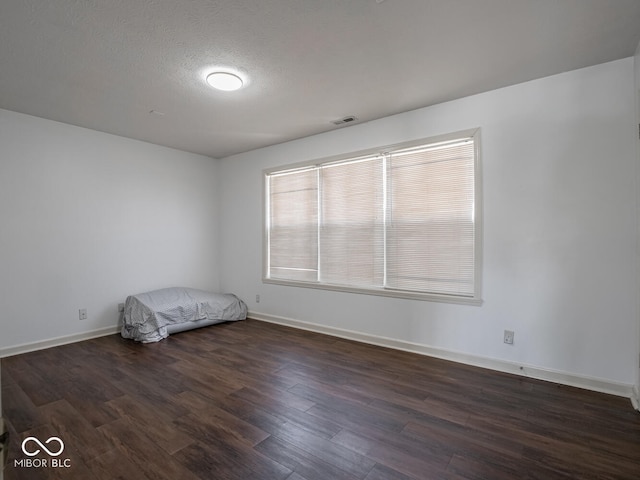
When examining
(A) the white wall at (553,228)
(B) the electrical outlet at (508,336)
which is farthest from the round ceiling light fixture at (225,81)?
(B) the electrical outlet at (508,336)

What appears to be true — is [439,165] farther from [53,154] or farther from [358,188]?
[53,154]

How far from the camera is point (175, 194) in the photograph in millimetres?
4930

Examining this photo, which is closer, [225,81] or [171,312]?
[225,81]

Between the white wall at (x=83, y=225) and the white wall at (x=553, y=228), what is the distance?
356 centimetres

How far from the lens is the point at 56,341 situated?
12.0 feet

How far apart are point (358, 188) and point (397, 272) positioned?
45.2 inches

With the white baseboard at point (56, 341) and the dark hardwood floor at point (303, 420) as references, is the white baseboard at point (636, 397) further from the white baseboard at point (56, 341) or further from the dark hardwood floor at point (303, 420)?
the white baseboard at point (56, 341)

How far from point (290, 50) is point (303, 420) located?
8.84ft

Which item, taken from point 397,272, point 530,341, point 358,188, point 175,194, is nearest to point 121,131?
point 175,194

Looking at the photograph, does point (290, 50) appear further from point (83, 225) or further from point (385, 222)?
point (83, 225)

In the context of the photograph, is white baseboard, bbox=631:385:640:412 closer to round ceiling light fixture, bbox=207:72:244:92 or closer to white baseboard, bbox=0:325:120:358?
round ceiling light fixture, bbox=207:72:244:92

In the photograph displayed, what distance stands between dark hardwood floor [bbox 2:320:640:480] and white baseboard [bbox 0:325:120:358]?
165 mm

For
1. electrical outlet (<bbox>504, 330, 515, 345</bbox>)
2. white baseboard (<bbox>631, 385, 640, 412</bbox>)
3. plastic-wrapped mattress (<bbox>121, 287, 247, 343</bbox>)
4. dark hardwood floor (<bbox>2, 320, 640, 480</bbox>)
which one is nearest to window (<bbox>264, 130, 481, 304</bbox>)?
electrical outlet (<bbox>504, 330, 515, 345</bbox>)

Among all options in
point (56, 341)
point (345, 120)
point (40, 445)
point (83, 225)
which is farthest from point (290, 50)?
point (56, 341)
